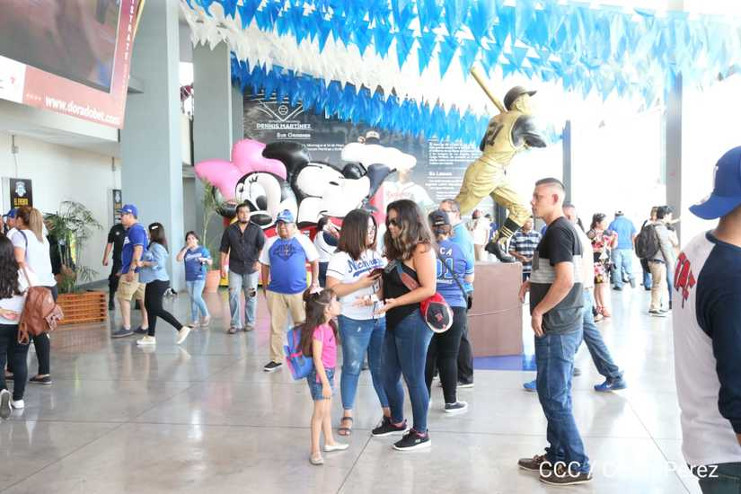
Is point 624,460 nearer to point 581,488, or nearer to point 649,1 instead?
point 581,488

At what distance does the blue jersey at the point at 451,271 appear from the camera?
5.27m

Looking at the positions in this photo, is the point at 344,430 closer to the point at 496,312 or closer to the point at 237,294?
the point at 496,312

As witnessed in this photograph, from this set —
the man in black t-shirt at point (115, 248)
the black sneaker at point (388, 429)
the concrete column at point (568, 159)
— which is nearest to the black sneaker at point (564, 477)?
the black sneaker at point (388, 429)

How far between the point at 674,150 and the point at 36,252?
9441mm

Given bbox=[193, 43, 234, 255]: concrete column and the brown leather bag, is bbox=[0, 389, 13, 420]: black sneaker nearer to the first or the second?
the brown leather bag

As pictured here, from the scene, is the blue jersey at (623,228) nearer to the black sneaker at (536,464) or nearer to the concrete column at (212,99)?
the concrete column at (212,99)

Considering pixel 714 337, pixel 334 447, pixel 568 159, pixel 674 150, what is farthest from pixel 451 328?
pixel 568 159

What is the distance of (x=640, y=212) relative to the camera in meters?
19.7

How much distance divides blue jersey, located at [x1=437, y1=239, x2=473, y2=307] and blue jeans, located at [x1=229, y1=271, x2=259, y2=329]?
4201 mm

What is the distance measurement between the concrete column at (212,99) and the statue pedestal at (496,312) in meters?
10.4

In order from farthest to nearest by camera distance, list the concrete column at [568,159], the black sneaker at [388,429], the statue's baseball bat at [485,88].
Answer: the concrete column at [568,159], the statue's baseball bat at [485,88], the black sneaker at [388,429]

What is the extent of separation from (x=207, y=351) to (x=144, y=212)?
552 centimetres

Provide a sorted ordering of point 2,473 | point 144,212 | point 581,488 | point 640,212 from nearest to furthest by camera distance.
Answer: point 581,488 < point 2,473 < point 144,212 < point 640,212

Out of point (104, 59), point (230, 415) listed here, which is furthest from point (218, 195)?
point (230, 415)
